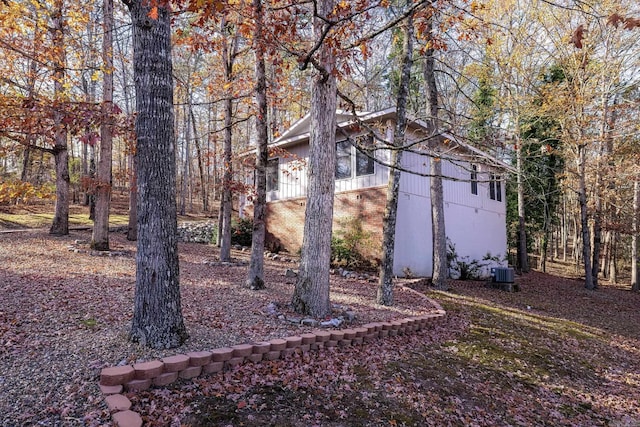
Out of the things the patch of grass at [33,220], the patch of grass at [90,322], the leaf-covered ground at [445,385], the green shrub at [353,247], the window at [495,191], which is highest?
the window at [495,191]

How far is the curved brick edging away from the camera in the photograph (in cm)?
266

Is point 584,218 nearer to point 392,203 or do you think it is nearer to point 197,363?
point 392,203

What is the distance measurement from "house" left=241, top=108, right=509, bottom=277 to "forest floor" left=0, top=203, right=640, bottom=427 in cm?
363

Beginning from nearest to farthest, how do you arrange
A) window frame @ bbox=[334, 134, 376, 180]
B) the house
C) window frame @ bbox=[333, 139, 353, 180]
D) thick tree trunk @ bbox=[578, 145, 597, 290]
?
the house
window frame @ bbox=[334, 134, 376, 180]
window frame @ bbox=[333, 139, 353, 180]
thick tree trunk @ bbox=[578, 145, 597, 290]

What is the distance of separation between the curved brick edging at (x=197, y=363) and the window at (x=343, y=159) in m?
7.79

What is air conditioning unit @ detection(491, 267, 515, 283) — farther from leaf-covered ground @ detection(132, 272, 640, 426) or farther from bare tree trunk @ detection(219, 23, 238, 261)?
bare tree trunk @ detection(219, 23, 238, 261)

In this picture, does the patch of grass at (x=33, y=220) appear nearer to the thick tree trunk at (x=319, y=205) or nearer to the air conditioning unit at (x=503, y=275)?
the thick tree trunk at (x=319, y=205)

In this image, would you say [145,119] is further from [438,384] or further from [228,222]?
[228,222]

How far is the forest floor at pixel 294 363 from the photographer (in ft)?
9.37

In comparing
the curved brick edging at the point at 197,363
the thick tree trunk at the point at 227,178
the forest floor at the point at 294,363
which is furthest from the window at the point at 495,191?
the curved brick edging at the point at 197,363

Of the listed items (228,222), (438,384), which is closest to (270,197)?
(228,222)

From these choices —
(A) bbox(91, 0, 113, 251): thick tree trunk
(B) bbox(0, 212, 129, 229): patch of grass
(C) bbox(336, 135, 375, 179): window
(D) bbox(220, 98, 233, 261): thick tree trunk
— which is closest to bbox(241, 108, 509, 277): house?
(C) bbox(336, 135, 375, 179): window

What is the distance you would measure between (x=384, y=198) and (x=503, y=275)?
4.39 m

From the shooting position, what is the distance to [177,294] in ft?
11.8
